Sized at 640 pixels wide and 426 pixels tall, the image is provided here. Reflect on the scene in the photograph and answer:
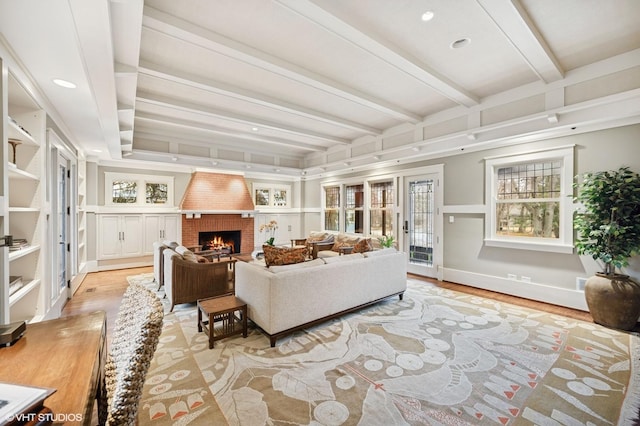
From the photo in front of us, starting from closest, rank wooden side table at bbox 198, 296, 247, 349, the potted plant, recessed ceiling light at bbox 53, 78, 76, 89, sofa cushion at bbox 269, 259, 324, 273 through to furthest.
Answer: recessed ceiling light at bbox 53, 78, 76, 89 < wooden side table at bbox 198, 296, 247, 349 < sofa cushion at bbox 269, 259, 324, 273 < the potted plant

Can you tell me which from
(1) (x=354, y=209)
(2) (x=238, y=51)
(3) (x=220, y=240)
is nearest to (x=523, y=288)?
(1) (x=354, y=209)

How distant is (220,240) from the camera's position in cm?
761

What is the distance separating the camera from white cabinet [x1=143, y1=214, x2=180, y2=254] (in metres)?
6.56

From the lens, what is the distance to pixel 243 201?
25.6 feet

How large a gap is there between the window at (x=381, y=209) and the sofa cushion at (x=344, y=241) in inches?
32.5

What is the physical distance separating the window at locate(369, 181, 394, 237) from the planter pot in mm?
3506

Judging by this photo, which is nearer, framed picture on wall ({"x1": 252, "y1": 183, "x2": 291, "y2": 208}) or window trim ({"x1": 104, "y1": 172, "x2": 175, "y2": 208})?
window trim ({"x1": 104, "y1": 172, "x2": 175, "y2": 208})

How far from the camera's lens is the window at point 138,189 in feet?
20.4

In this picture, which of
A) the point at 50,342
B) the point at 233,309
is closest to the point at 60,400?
the point at 50,342

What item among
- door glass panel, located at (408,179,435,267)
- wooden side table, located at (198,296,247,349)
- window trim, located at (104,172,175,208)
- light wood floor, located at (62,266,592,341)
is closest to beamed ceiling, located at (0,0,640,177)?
door glass panel, located at (408,179,435,267)

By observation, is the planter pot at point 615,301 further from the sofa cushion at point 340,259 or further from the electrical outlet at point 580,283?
the sofa cushion at point 340,259

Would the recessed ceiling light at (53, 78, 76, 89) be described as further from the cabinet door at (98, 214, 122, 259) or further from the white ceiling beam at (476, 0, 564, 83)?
the cabinet door at (98, 214, 122, 259)

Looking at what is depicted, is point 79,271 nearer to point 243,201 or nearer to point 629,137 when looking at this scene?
point 243,201

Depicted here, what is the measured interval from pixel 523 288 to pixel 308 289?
12.0 feet
